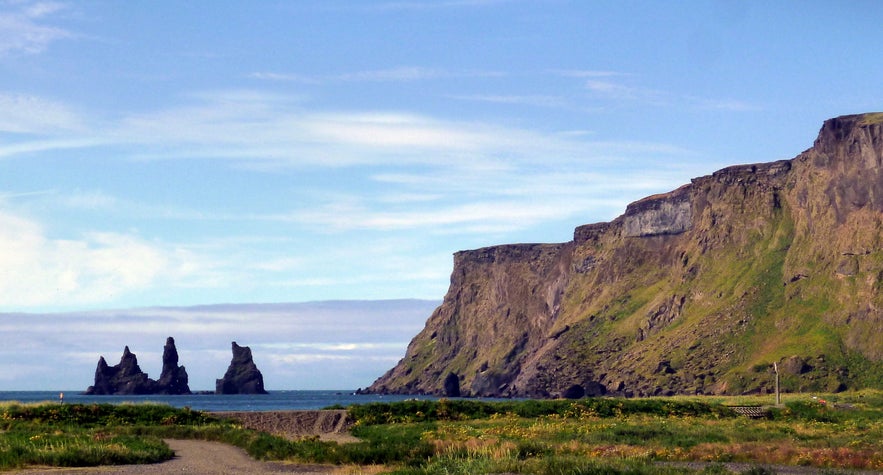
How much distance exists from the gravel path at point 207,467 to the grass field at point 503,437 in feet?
3.06

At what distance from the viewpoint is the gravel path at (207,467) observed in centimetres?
3547

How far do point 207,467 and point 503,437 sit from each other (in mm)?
14787

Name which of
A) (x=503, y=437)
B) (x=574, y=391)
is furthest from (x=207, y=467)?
(x=574, y=391)

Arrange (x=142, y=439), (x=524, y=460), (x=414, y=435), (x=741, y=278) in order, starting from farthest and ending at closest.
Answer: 1. (x=741, y=278)
2. (x=414, y=435)
3. (x=142, y=439)
4. (x=524, y=460)

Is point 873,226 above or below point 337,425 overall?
above

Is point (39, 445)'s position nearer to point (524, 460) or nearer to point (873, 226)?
point (524, 460)

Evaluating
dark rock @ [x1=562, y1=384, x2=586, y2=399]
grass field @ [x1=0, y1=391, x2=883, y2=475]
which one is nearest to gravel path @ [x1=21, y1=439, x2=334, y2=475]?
grass field @ [x1=0, y1=391, x2=883, y2=475]

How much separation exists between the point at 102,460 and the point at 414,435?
Answer: 16.7 meters

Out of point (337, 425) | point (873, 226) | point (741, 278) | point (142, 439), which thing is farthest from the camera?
point (741, 278)

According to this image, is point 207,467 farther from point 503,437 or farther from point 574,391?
point 574,391

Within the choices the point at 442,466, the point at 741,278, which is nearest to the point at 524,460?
the point at 442,466

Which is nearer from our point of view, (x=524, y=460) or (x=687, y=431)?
(x=524, y=460)

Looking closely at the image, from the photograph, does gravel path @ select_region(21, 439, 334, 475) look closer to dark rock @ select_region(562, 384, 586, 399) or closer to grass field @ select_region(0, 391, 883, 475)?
grass field @ select_region(0, 391, 883, 475)

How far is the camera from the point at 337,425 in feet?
201
